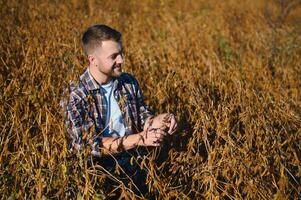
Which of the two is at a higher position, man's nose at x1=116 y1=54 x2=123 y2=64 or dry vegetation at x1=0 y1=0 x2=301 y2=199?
man's nose at x1=116 y1=54 x2=123 y2=64

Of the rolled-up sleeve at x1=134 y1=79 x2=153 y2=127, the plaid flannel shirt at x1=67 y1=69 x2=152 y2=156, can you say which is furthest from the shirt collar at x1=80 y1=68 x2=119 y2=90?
the rolled-up sleeve at x1=134 y1=79 x2=153 y2=127

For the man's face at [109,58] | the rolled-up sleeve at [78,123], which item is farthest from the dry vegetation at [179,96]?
the man's face at [109,58]

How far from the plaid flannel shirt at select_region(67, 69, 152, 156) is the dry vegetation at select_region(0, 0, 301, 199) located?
0.07m

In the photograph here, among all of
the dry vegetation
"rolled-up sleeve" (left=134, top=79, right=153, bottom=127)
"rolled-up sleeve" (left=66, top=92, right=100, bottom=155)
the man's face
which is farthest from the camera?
"rolled-up sleeve" (left=134, top=79, right=153, bottom=127)

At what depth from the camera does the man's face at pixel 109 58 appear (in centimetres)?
168

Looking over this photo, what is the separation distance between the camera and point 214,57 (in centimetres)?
334

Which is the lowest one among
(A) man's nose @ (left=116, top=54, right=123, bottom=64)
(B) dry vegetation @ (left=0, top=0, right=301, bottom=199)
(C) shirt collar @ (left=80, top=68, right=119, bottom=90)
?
(B) dry vegetation @ (left=0, top=0, right=301, bottom=199)

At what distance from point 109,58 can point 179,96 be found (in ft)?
2.41

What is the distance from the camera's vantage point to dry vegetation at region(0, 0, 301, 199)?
Result: 138 cm

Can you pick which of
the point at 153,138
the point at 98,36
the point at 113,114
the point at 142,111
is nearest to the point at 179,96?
the point at 142,111

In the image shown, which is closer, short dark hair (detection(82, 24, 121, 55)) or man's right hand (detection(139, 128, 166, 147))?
man's right hand (detection(139, 128, 166, 147))

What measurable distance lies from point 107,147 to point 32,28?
2235 mm

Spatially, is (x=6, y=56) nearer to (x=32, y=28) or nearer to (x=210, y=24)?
(x=32, y=28)

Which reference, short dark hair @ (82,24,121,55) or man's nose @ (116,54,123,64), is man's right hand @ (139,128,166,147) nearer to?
man's nose @ (116,54,123,64)
